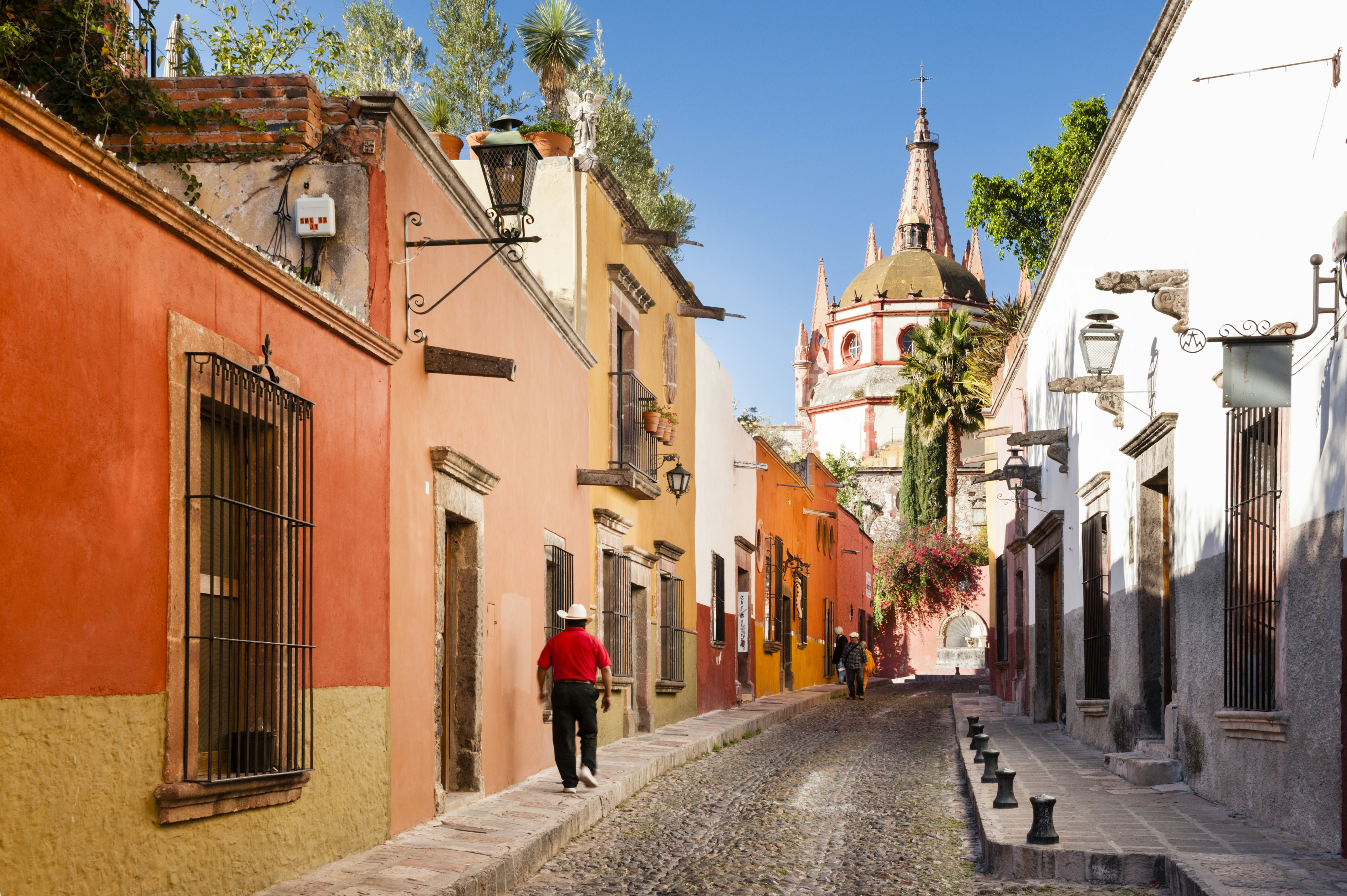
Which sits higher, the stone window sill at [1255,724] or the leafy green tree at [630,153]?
the leafy green tree at [630,153]

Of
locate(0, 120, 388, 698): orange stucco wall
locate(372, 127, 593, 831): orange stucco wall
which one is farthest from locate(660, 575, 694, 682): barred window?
locate(0, 120, 388, 698): orange stucco wall

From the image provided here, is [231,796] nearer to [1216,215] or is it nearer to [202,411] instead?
[202,411]

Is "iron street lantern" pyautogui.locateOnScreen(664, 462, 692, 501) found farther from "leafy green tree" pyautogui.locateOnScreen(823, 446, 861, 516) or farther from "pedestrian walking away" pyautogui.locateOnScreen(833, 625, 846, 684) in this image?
"leafy green tree" pyautogui.locateOnScreen(823, 446, 861, 516)

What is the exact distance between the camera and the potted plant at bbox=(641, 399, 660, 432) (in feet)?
56.5

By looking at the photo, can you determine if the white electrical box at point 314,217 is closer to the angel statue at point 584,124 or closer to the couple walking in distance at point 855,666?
the angel statue at point 584,124

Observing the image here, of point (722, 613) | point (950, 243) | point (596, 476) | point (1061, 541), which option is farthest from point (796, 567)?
point (950, 243)

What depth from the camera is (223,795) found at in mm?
5738

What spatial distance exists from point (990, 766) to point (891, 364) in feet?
195

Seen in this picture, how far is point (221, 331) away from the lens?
6.00m

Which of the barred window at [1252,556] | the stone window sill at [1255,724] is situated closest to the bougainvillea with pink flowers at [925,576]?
the stone window sill at [1255,724]

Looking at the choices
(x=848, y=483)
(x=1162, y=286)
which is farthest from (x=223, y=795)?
(x=848, y=483)

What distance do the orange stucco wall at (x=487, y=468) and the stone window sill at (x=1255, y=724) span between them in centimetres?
503

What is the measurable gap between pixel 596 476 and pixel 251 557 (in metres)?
8.33

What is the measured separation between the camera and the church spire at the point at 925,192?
79.8 metres
